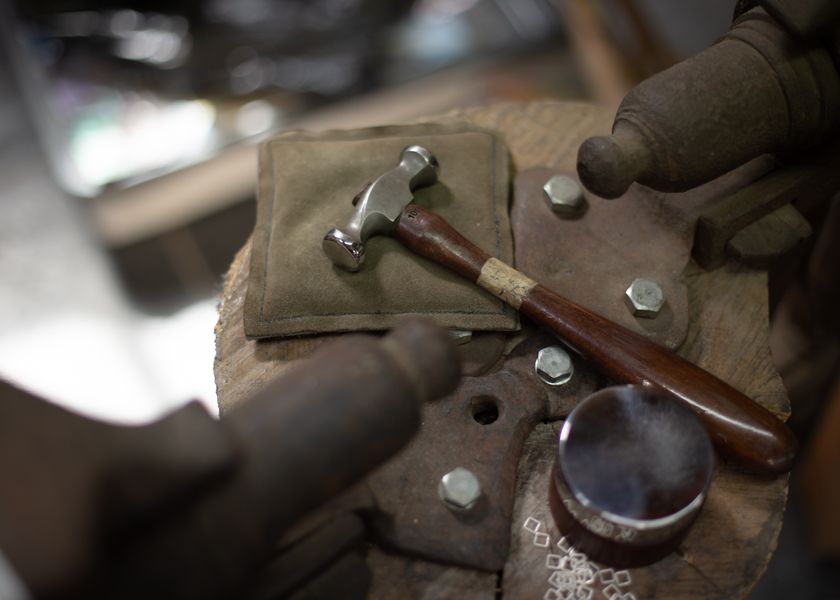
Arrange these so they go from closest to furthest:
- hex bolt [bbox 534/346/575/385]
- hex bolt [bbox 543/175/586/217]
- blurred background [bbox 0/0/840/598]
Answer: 1. hex bolt [bbox 534/346/575/385]
2. hex bolt [bbox 543/175/586/217]
3. blurred background [bbox 0/0/840/598]

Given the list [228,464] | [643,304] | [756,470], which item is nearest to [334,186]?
[643,304]

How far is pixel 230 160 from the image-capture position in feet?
9.22

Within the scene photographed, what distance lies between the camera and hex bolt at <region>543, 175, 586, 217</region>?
A: 1393mm

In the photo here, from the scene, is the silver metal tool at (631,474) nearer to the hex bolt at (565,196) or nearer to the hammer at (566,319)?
the hammer at (566,319)

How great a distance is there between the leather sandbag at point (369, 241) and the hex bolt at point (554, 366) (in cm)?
7

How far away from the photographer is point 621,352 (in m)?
1.19

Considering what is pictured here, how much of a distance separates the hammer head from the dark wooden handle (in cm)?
3

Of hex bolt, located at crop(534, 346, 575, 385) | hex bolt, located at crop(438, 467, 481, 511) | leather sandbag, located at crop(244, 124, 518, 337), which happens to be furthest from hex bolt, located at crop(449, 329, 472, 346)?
hex bolt, located at crop(438, 467, 481, 511)

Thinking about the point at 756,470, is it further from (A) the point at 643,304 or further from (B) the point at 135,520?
(B) the point at 135,520

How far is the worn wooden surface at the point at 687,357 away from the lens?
3.59ft

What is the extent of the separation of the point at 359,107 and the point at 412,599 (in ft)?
6.88

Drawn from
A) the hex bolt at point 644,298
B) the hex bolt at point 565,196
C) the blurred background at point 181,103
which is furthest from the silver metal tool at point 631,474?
the blurred background at point 181,103

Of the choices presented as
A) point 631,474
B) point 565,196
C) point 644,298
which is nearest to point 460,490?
point 631,474

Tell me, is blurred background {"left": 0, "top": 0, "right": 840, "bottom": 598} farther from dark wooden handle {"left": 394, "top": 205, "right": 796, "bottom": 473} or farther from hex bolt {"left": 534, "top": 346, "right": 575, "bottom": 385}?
hex bolt {"left": 534, "top": 346, "right": 575, "bottom": 385}
